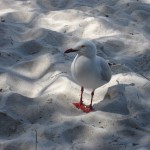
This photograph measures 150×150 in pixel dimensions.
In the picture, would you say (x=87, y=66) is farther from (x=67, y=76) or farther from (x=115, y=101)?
(x=67, y=76)

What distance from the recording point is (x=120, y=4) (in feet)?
17.4

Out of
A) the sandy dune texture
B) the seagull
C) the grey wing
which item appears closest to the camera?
the sandy dune texture

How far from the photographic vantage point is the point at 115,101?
131 inches

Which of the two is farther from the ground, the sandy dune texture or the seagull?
the seagull

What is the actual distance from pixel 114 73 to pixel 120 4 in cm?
179

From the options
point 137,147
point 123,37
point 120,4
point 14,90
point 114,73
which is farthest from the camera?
point 120,4

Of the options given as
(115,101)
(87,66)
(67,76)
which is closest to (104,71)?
(87,66)

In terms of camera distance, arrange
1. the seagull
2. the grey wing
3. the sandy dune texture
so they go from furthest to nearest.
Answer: the grey wing < the seagull < the sandy dune texture

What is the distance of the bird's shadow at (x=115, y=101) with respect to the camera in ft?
10.6

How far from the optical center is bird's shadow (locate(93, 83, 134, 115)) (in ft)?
10.6

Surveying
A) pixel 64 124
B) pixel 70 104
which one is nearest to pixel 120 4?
pixel 70 104

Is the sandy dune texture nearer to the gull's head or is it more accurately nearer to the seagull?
the seagull

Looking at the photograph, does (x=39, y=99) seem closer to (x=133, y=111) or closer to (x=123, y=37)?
(x=133, y=111)

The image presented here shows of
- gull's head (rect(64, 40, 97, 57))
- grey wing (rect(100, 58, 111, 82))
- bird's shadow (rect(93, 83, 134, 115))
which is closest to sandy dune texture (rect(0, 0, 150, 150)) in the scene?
bird's shadow (rect(93, 83, 134, 115))
